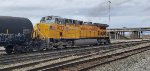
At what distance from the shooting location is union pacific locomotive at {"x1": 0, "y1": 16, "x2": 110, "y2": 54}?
934 inches

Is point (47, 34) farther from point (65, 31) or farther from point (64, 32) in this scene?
point (65, 31)

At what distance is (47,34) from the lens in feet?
96.0

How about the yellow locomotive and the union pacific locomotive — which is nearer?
the union pacific locomotive

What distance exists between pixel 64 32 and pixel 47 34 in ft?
8.64

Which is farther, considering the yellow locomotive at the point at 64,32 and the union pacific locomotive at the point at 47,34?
the yellow locomotive at the point at 64,32

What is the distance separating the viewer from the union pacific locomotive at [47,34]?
2373 cm

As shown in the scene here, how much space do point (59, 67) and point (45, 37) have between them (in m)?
14.6

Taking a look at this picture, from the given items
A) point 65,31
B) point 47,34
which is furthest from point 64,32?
point 47,34

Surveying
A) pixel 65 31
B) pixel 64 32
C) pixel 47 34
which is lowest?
pixel 47 34

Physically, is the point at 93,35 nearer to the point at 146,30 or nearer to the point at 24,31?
the point at 24,31

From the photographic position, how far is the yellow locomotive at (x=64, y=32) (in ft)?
94.8

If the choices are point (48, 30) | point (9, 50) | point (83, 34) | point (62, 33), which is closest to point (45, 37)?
point (48, 30)

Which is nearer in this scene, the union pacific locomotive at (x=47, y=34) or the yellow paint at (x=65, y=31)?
the union pacific locomotive at (x=47, y=34)

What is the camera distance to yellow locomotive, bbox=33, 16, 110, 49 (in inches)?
1138
